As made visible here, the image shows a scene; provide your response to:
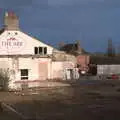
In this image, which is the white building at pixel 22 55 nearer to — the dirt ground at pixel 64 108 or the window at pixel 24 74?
the window at pixel 24 74

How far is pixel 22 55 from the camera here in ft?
206

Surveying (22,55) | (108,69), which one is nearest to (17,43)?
(22,55)

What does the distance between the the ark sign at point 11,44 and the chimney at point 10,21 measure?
58.7 inches

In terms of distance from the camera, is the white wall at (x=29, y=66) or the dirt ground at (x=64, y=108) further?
the white wall at (x=29, y=66)

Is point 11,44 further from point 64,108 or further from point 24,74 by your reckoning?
point 64,108

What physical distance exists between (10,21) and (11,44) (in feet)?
9.85

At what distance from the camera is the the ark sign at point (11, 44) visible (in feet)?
202

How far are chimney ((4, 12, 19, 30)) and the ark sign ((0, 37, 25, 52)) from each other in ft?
4.89

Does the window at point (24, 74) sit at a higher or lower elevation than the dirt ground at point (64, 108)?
higher

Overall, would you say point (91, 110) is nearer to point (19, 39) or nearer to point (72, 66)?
point (19, 39)

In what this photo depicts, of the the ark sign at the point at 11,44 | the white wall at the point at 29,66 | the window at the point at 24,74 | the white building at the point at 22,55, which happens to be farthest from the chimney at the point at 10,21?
the window at the point at 24,74

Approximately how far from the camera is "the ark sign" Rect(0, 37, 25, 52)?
202 feet

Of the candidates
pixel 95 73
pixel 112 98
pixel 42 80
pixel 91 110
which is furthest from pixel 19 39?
pixel 91 110

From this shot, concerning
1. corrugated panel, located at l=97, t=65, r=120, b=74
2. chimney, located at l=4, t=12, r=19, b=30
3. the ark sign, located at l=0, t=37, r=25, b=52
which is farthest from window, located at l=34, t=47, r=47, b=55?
corrugated panel, located at l=97, t=65, r=120, b=74
